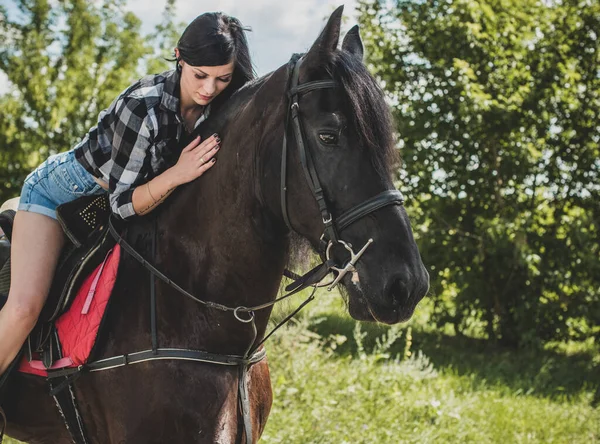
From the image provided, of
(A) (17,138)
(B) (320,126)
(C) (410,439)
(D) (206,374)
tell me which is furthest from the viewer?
(A) (17,138)

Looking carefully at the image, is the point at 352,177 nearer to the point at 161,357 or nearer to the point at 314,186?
the point at 314,186

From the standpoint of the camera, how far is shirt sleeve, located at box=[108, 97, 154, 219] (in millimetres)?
2605

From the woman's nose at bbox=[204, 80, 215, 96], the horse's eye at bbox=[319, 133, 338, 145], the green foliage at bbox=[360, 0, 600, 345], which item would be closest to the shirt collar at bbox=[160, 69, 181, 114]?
the woman's nose at bbox=[204, 80, 215, 96]

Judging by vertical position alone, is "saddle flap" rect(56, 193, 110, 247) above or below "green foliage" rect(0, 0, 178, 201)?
below

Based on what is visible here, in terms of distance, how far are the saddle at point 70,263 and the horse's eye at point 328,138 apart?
3.66ft

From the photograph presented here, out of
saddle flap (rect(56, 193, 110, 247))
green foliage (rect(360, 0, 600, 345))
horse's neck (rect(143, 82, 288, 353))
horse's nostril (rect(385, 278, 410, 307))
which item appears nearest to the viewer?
horse's nostril (rect(385, 278, 410, 307))

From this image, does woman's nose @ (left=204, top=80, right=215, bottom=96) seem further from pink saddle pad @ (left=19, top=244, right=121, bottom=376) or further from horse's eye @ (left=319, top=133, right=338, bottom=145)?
pink saddle pad @ (left=19, top=244, right=121, bottom=376)

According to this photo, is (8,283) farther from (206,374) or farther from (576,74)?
(576,74)

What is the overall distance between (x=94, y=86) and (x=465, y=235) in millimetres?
13228

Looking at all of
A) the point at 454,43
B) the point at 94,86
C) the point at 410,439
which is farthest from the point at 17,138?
the point at 410,439

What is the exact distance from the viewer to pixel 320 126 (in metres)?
2.22

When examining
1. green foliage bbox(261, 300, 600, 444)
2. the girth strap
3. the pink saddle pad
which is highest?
the pink saddle pad

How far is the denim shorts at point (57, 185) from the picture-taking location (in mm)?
2820

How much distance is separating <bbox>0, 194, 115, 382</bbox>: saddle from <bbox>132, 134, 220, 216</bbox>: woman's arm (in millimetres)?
278
